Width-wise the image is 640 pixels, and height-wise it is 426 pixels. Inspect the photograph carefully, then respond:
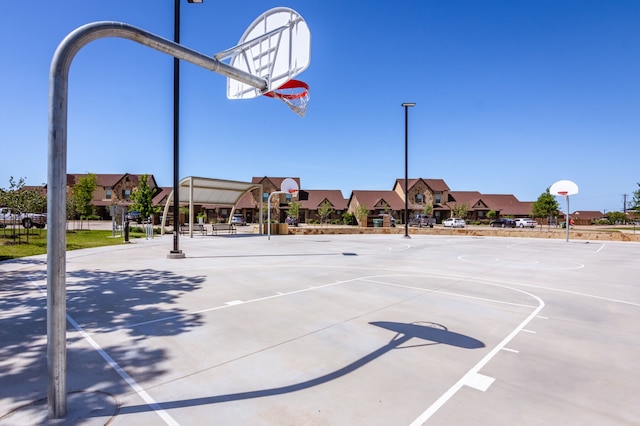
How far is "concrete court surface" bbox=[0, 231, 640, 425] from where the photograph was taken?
3.37m

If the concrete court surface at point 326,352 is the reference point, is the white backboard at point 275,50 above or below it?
above

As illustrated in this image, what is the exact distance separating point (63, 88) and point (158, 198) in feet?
209

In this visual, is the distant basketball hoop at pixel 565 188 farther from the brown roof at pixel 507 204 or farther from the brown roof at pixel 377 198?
the brown roof at pixel 507 204

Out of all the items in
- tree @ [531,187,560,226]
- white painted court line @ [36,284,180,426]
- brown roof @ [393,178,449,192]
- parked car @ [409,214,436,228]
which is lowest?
white painted court line @ [36,284,180,426]

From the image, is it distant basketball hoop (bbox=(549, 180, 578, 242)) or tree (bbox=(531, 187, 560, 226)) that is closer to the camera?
distant basketball hoop (bbox=(549, 180, 578, 242))

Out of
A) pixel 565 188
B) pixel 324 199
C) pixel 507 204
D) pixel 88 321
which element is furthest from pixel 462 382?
pixel 507 204

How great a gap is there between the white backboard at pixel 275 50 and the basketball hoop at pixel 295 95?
1.18 metres

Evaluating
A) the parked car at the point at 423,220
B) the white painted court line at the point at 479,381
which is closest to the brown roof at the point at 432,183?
the parked car at the point at 423,220

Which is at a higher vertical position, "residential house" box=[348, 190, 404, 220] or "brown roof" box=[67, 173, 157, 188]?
"brown roof" box=[67, 173, 157, 188]

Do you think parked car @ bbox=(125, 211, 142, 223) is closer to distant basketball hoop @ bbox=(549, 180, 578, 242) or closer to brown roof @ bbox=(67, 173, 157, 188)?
brown roof @ bbox=(67, 173, 157, 188)

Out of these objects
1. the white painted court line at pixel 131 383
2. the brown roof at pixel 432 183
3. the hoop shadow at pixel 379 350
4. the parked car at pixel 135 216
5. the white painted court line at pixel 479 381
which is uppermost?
the brown roof at pixel 432 183

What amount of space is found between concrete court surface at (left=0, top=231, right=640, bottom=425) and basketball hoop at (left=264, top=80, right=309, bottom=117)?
4621 mm

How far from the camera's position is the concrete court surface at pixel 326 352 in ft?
11.1

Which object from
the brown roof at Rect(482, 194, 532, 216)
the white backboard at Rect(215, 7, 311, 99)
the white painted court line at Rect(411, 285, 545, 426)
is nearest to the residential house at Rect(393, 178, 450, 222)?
the brown roof at Rect(482, 194, 532, 216)
